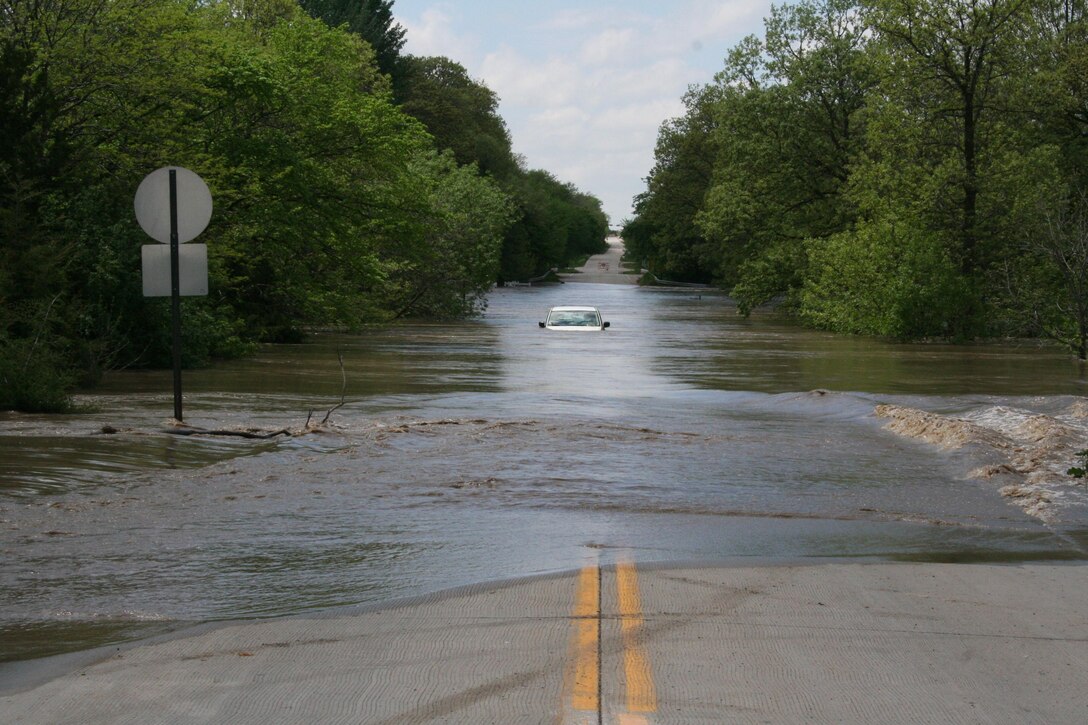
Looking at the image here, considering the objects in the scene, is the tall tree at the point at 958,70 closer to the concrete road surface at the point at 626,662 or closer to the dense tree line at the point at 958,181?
the dense tree line at the point at 958,181

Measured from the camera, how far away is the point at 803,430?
51.0 ft

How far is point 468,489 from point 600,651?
5.05 m

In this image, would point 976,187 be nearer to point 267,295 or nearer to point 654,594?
point 267,295

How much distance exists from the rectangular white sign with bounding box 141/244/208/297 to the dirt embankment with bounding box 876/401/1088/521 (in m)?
7.77

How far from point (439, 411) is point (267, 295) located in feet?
57.9

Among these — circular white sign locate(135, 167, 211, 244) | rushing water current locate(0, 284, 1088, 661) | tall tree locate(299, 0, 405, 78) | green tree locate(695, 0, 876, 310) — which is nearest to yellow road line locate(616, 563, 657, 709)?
rushing water current locate(0, 284, 1088, 661)

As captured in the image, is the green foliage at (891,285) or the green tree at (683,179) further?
the green tree at (683,179)

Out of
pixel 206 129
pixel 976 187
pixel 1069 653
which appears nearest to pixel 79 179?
pixel 206 129

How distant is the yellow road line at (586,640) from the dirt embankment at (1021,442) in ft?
13.8

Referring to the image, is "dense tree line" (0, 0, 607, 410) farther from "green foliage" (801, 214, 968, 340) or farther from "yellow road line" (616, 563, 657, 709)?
"green foliage" (801, 214, 968, 340)

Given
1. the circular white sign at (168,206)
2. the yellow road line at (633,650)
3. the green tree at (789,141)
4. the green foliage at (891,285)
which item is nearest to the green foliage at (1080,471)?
the yellow road line at (633,650)

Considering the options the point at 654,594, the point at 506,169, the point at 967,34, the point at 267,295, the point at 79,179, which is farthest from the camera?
the point at 506,169

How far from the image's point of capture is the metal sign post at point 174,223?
13.6m

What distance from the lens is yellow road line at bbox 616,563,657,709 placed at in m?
5.25
